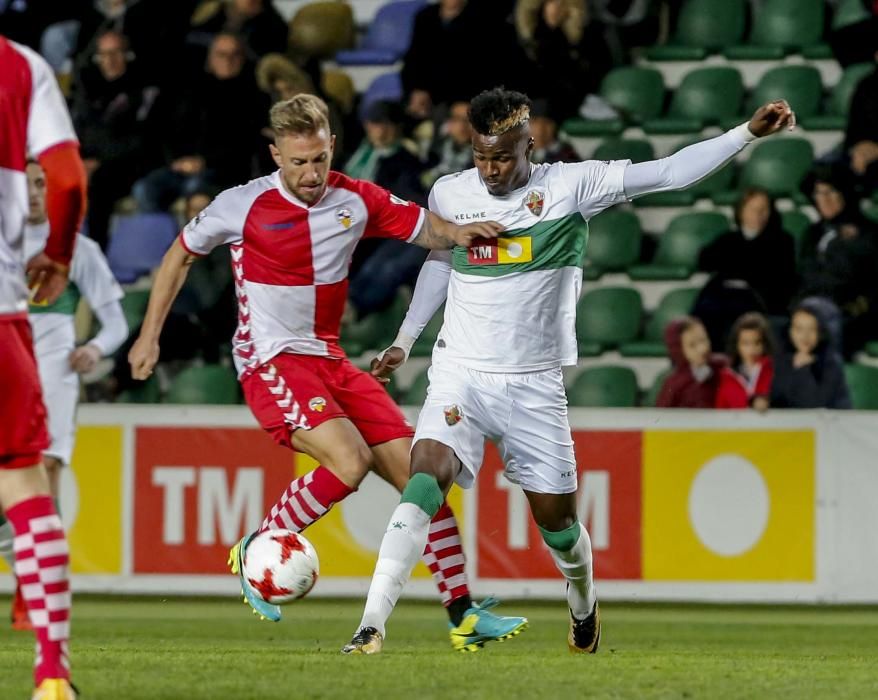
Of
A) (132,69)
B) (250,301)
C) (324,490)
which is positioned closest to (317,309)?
(250,301)

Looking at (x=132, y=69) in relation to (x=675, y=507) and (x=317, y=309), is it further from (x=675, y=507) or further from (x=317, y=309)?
(x=317, y=309)

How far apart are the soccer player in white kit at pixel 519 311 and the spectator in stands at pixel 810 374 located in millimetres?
4280

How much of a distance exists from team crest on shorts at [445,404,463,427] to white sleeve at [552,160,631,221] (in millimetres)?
965

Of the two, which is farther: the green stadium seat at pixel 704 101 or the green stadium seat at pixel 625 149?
the green stadium seat at pixel 704 101

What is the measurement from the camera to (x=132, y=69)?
1450cm

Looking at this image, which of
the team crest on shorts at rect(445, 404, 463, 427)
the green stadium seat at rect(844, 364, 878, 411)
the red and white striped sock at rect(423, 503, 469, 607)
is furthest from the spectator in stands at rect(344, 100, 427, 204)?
the team crest on shorts at rect(445, 404, 463, 427)

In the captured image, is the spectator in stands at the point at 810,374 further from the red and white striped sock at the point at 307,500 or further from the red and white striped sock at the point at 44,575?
the red and white striped sock at the point at 44,575

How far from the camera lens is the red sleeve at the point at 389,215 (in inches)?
289

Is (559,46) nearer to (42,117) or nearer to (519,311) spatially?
(519,311)

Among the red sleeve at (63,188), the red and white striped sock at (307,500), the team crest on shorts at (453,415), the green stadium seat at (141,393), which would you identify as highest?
the red sleeve at (63,188)

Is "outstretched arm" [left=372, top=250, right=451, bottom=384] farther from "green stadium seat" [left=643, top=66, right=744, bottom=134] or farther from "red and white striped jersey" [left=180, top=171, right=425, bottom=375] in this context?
"green stadium seat" [left=643, top=66, right=744, bottom=134]

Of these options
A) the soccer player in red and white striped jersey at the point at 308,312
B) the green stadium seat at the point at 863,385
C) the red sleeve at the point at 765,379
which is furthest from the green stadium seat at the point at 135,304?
the soccer player in red and white striped jersey at the point at 308,312

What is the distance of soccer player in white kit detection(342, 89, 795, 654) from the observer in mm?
6832

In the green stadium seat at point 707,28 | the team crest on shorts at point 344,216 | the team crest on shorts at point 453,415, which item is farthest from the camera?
the green stadium seat at point 707,28
